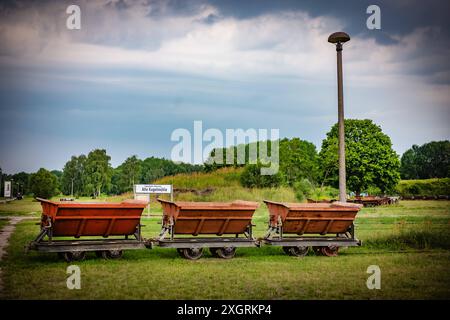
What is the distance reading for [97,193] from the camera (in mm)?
71000

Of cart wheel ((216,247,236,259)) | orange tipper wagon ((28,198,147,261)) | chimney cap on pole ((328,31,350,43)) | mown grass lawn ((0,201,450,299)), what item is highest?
chimney cap on pole ((328,31,350,43))

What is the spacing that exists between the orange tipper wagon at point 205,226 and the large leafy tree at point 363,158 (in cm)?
3614

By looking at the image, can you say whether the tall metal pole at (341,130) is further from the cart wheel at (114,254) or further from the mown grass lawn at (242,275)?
the cart wheel at (114,254)

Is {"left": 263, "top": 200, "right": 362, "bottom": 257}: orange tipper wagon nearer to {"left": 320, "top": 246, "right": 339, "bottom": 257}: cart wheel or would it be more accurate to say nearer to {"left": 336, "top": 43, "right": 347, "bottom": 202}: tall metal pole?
{"left": 320, "top": 246, "right": 339, "bottom": 257}: cart wheel

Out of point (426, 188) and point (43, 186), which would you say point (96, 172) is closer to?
point (43, 186)

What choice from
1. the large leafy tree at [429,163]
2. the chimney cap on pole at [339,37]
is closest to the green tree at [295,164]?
the chimney cap on pole at [339,37]

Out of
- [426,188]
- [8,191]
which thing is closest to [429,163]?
[426,188]

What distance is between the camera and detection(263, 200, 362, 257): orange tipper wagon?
43.8ft

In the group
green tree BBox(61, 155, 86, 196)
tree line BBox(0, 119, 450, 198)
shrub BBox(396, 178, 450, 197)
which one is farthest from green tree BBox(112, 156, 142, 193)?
shrub BBox(396, 178, 450, 197)

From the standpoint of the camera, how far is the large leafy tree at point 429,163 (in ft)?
339

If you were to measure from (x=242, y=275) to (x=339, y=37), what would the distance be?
9.57 m

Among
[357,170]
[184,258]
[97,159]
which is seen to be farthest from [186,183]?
[97,159]

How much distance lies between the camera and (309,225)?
1367cm
